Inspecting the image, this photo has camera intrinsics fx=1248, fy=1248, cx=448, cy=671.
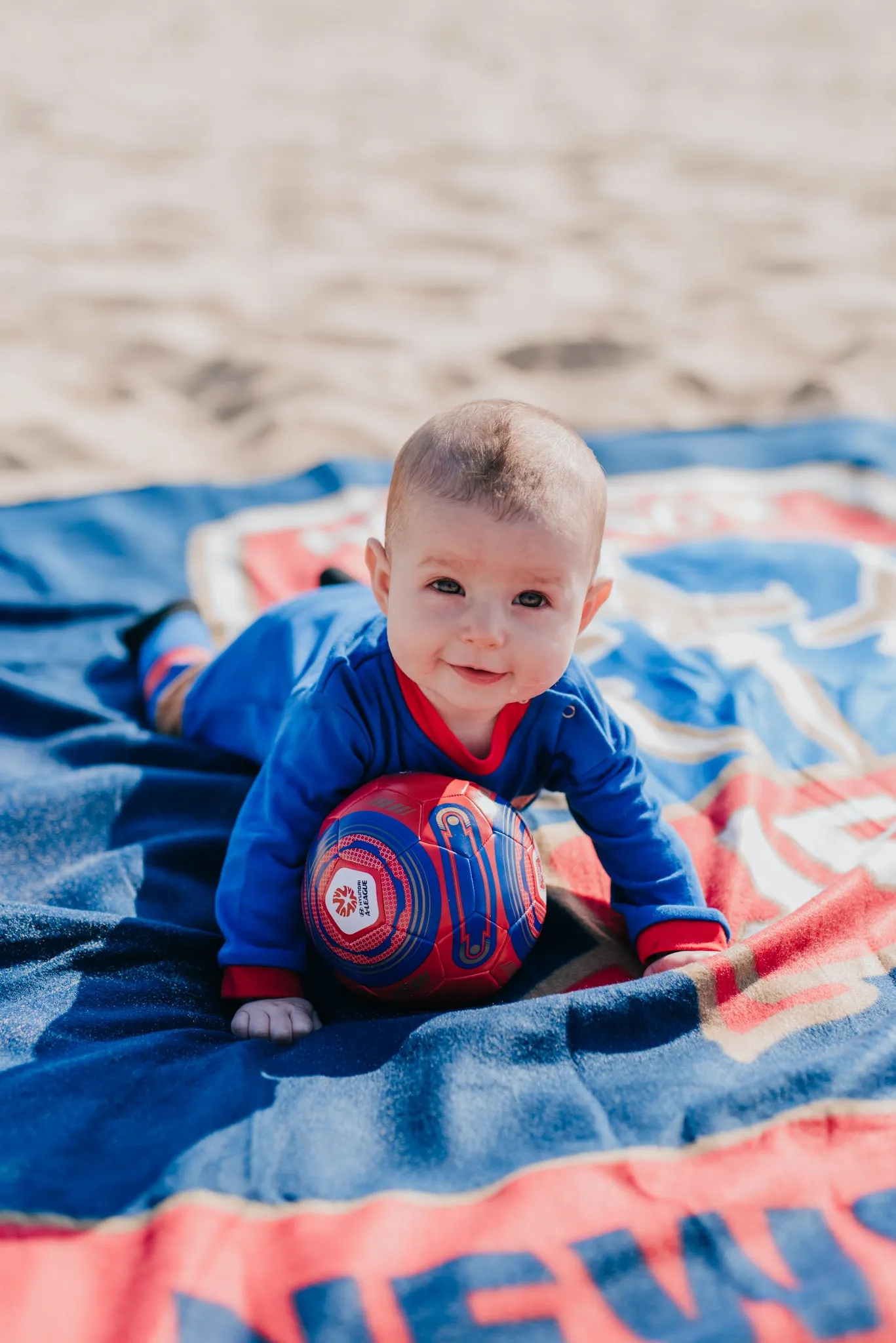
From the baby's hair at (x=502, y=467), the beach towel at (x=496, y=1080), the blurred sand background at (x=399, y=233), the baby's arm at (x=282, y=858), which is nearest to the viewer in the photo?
the beach towel at (x=496, y=1080)

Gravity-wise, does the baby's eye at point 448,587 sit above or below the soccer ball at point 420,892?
above

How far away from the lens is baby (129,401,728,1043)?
1.85m

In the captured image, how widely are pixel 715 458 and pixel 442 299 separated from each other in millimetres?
1865

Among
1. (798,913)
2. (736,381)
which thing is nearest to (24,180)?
(736,381)

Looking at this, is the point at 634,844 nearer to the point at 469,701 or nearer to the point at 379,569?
the point at 469,701

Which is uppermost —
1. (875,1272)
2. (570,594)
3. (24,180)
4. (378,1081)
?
(570,594)

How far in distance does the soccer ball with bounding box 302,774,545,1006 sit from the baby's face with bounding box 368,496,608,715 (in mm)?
206

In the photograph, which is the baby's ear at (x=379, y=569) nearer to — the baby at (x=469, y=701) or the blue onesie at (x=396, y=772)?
the baby at (x=469, y=701)

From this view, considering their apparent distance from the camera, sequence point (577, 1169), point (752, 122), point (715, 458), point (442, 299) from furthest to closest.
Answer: point (752, 122)
point (442, 299)
point (715, 458)
point (577, 1169)

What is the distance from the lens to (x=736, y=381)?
5.03 metres

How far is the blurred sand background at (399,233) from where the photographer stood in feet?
15.5

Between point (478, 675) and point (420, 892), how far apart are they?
1.17 feet

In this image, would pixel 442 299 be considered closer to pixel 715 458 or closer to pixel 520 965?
pixel 715 458

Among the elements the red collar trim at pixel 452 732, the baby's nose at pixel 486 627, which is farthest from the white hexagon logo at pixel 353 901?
the baby's nose at pixel 486 627
